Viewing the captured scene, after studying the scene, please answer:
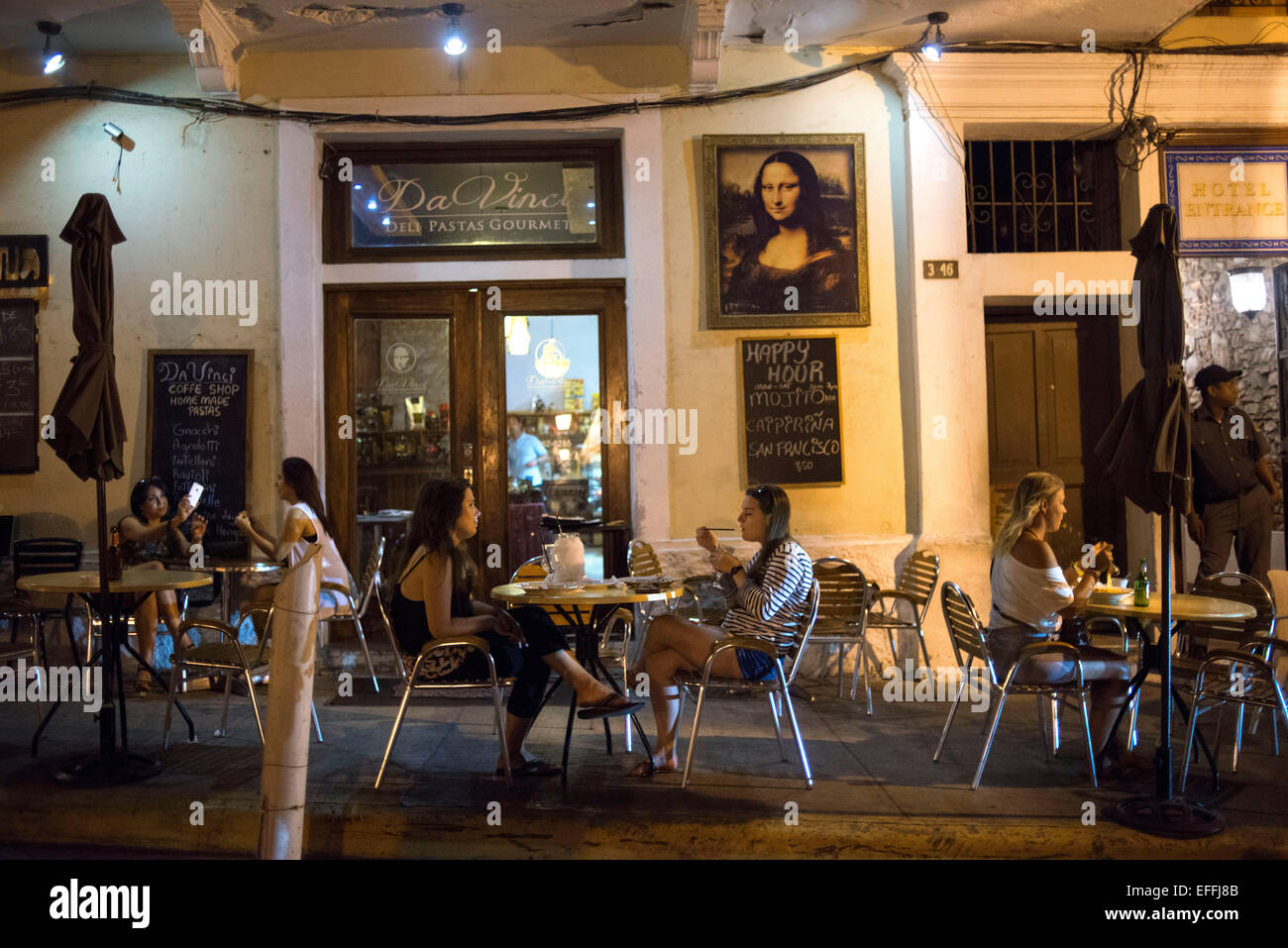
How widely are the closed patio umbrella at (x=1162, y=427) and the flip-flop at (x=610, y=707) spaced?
2.15 m

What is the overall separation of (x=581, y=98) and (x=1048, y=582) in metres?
5.06

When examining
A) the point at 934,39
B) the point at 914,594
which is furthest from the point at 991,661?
the point at 934,39

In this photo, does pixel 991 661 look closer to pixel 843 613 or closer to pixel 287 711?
pixel 843 613

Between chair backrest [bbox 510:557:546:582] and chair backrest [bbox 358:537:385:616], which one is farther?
chair backrest [bbox 358:537:385:616]

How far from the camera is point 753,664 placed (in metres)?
4.59

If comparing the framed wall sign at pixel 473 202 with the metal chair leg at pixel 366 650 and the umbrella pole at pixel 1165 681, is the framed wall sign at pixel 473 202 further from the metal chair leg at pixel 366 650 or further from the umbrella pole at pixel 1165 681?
the umbrella pole at pixel 1165 681

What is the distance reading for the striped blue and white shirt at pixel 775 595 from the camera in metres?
4.63

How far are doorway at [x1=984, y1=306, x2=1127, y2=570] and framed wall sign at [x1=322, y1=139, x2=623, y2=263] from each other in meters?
3.22

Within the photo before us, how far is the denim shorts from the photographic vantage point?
4562 millimetres

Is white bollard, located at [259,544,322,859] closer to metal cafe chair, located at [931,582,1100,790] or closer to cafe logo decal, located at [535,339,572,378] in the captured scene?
metal cafe chair, located at [931,582,1100,790]

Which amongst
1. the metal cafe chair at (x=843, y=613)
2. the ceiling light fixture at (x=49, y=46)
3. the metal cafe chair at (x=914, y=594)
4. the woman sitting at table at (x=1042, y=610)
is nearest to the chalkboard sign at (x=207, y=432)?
the ceiling light fixture at (x=49, y=46)

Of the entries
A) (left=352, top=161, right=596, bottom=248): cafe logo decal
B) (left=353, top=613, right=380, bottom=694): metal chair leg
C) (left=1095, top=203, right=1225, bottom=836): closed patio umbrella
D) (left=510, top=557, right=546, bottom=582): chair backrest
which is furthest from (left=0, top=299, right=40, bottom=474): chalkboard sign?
(left=1095, top=203, right=1225, bottom=836): closed patio umbrella
